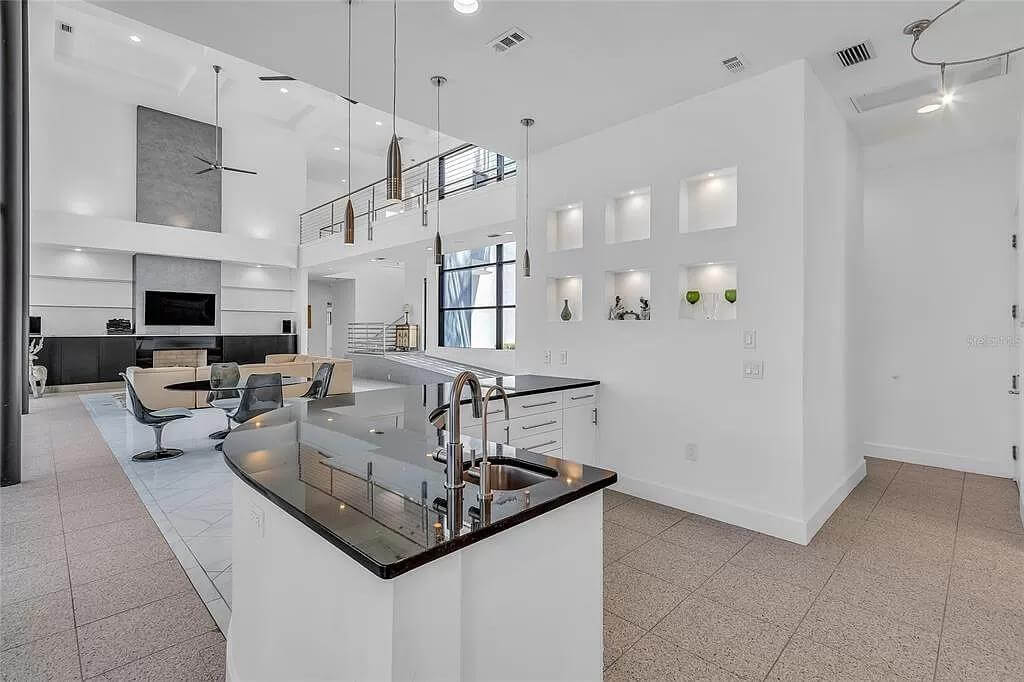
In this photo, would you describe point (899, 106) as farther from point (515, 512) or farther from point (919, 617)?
point (515, 512)

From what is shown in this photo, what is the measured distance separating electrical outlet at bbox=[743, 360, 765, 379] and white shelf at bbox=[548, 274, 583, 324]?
1.66 meters

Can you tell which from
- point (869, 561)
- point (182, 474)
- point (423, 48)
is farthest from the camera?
point (182, 474)

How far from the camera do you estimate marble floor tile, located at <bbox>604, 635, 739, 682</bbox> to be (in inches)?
75.3

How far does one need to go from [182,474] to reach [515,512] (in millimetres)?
4536

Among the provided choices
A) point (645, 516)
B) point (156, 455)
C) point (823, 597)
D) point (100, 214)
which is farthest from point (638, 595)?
point (100, 214)

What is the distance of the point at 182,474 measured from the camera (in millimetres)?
4535

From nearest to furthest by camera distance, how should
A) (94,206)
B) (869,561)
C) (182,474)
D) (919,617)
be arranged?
(919,617) < (869,561) < (182,474) < (94,206)

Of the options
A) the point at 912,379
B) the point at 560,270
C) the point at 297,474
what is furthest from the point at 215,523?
the point at 912,379

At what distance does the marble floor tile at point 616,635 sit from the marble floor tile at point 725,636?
105mm

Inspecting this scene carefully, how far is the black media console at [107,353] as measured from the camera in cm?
1027

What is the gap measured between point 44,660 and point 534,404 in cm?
278

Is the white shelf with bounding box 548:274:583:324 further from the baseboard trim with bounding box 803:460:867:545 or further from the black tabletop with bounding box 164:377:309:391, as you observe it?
the black tabletop with bounding box 164:377:309:391

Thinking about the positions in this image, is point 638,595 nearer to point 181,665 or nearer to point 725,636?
point 725,636

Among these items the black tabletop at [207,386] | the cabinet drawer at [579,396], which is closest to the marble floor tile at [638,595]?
the cabinet drawer at [579,396]
